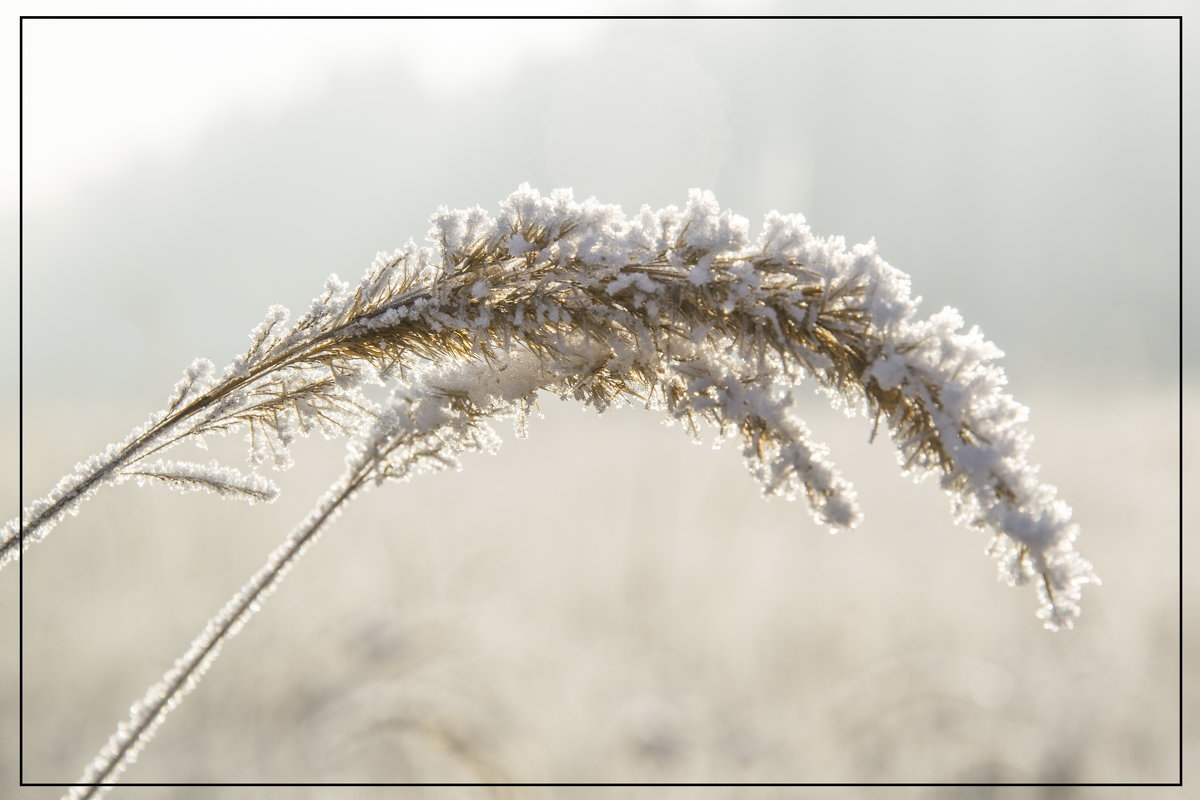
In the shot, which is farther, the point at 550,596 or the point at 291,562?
the point at 550,596

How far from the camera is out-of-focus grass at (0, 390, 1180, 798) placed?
320 cm

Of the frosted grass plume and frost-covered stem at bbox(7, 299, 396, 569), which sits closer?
the frosted grass plume

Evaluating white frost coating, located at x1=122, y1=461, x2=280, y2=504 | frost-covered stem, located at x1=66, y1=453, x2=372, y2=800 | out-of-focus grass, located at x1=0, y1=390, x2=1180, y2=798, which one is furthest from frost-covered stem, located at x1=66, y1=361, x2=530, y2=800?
out-of-focus grass, located at x1=0, y1=390, x2=1180, y2=798

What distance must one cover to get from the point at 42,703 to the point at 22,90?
3353 mm

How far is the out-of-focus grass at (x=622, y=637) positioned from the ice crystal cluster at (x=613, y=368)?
152 centimetres

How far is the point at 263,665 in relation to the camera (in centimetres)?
386

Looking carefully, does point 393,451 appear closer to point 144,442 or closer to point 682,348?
point 144,442

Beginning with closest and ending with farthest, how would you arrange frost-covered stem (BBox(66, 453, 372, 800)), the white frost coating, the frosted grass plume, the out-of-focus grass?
the frosted grass plume, frost-covered stem (BBox(66, 453, 372, 800)), the white frost coating, the out-of-focus grass

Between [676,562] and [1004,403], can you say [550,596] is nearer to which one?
[676,562]

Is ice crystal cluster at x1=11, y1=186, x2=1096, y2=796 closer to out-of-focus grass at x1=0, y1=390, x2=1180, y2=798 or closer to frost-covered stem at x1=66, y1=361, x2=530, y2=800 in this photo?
frost-covered stem at x1=66, y1=361, x2=530, y2=800

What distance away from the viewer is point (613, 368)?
1169mm

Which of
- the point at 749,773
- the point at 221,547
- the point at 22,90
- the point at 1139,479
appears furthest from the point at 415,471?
the point at 1139,479

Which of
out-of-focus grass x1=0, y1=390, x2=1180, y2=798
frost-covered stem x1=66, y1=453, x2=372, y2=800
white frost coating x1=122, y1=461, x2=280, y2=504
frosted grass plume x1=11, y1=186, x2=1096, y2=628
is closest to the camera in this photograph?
frosted grass plume x1=11, y1=186, x2=1096, y2=628

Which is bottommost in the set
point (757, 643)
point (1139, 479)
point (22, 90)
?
point (757, 643)
